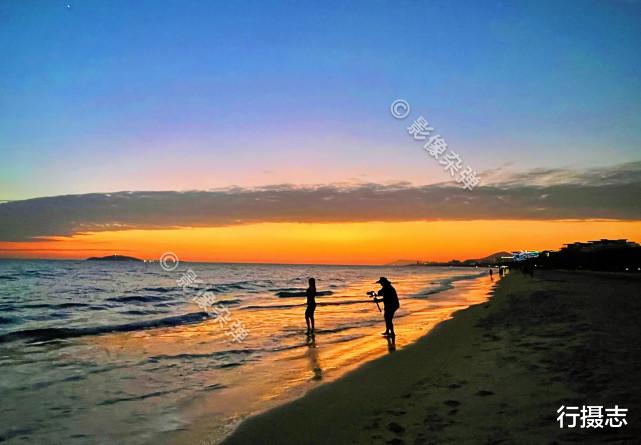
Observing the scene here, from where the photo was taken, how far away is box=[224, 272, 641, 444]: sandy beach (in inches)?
234

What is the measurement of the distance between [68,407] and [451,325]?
1530 centimetres

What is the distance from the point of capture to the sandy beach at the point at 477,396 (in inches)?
234

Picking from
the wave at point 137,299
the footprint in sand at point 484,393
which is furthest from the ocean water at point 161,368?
the wave at point 137,299

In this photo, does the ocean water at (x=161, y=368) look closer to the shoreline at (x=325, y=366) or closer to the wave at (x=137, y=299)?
the shoreline at (x=325, y=366)

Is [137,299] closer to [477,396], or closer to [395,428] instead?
[477,396]

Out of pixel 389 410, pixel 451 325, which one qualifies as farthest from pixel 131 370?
pixel 451 325

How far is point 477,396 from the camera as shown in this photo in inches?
297

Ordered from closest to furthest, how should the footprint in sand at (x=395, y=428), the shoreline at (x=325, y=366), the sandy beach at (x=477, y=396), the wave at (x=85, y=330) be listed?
the sandy beach at (x=477, y=396), the footprint in sand at (x=395, y=428), the shoreline at (x=325, y=366), the wave at (x=85, y=330)

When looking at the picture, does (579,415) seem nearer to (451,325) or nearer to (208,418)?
(208,418)

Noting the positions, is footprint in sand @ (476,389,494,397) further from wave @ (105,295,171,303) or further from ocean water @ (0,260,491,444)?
wave @ (105,295,171,303)

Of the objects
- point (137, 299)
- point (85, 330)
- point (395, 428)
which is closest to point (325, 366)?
point (395, 428)

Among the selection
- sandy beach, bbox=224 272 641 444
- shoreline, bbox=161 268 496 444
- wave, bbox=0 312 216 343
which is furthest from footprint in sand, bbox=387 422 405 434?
wave, bbox=0 312 216 343

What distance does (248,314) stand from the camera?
28.6m

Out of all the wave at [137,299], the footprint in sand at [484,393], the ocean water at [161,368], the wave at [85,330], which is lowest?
the wave at [137,299]
